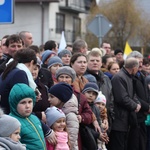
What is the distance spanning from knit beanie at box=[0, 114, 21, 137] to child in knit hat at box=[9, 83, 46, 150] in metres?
0.54

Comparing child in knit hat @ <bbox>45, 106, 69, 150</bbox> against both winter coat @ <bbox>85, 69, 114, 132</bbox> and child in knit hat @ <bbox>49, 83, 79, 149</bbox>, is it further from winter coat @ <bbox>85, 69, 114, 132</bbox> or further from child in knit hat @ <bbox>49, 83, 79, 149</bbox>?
winter coat @ <bbox>85, 69, 114, 132</bbox>

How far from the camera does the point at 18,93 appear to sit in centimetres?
608

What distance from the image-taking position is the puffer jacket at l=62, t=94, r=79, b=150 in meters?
7.25

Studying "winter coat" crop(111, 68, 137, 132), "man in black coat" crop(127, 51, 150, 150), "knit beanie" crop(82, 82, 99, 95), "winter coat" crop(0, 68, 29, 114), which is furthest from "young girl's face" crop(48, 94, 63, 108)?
"man in black coat" crop(127, 51, 150, 150)

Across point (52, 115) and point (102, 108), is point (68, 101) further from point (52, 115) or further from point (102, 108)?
point (102, 108)

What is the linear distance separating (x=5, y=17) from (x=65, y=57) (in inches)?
134

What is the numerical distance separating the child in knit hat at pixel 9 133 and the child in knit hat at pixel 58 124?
1.37 m

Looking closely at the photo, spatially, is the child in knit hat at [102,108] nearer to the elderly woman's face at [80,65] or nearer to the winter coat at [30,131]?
the elderly woman's face at [80,65]

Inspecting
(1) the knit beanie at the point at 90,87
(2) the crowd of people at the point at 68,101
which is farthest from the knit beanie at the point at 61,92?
(1) the knit beanie at the point at 90,87

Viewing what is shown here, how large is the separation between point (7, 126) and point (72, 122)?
1.95m

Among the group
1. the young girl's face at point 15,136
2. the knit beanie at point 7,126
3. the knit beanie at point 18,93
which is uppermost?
the knit beanie at point 18,93

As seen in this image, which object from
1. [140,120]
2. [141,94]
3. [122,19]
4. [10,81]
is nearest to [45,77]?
[10,81]

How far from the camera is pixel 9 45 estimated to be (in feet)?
24.0

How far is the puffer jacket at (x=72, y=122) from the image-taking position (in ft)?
23.8
